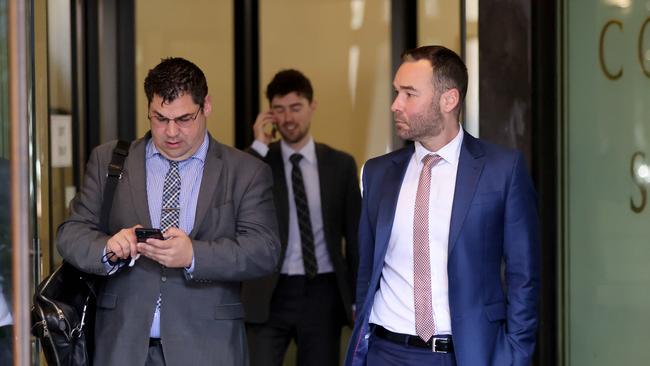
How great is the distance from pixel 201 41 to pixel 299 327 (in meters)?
3.49

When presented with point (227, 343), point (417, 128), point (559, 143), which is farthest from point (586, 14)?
point (227, 343)

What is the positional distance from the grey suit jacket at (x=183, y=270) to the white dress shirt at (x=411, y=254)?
0.41 meters

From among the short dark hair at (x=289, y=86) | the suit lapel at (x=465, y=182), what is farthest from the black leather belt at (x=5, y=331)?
the short dark hair at (x=289, y=86)

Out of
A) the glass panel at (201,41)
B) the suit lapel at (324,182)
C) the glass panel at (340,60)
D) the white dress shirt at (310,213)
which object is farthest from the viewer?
the glass panel at (201,41)

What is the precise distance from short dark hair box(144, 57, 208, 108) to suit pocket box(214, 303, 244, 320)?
704mm

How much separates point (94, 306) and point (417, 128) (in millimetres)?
1287

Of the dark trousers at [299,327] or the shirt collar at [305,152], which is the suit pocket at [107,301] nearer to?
the dark trousers at [299,327]

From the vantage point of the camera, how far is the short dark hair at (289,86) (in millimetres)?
5980

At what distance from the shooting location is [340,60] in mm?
8250

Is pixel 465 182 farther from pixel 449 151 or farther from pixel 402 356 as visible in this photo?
pixel 402 356

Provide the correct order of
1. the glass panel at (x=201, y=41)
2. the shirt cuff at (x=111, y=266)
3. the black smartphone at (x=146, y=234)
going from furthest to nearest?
1. the glass panel at (x=201, y=41)
2. the shirt cuff at (x=111, y=266)
3. the black smartphone at (x=146, y=234)

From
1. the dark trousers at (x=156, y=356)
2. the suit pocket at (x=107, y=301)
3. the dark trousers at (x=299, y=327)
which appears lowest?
the dark trousers at (x=299, y=327)

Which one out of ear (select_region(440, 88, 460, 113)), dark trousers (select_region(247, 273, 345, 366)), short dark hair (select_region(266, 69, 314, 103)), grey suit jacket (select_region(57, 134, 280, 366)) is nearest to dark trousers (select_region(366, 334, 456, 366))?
grey suit jacket (select_region(57, 134, 280, 366))

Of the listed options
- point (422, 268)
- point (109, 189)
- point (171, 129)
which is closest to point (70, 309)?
point (109, 189)
